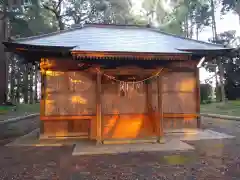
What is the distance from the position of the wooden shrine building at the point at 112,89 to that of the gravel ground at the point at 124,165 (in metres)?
1.84

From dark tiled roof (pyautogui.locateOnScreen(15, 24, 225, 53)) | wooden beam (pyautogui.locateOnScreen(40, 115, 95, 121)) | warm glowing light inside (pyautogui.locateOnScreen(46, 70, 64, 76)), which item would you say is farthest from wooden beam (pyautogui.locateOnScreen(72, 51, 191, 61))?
wooden beam (pyautogui.locateOnScreen(40, 115, 95, 121))

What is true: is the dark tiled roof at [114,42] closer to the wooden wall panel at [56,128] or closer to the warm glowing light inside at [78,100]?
the warm glowing light inside at [78,100]

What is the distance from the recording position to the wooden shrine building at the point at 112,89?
26.2 ft

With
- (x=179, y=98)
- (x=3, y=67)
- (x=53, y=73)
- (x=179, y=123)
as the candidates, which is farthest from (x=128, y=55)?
(x=3, y=67)

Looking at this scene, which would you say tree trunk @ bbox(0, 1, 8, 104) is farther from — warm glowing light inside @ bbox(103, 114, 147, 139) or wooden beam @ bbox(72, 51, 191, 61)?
wooden beam @ bbox(72, 51, 191, 61)

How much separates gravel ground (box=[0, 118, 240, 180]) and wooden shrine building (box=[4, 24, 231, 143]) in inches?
72.5

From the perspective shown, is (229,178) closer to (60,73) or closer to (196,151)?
(196,151)

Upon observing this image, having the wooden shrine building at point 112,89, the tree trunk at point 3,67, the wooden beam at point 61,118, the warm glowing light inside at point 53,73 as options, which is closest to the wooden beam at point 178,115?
the wooden shrine building at point 112,89

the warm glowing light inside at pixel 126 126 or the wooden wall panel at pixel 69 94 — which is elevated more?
the wooden wall panel at pixel 69 94

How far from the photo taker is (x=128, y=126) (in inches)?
363

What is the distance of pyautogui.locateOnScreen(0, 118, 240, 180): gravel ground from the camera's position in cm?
434

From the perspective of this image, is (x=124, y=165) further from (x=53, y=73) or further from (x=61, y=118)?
(x=53, y=73)

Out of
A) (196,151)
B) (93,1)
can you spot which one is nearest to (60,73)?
(196,151)

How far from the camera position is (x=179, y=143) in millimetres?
7527
